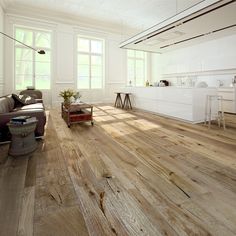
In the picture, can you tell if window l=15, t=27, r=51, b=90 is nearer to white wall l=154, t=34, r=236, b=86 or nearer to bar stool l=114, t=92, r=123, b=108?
bar stool l=114, t=92, r=123, b=108

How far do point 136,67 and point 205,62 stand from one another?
3557 mm

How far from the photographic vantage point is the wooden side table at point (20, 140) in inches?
97.9

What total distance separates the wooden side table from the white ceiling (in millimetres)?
5236

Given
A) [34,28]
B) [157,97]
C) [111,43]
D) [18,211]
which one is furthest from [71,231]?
[111,43]

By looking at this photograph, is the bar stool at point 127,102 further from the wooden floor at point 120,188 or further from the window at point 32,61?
the wooden floor at point 120,188

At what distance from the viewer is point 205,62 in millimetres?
7215

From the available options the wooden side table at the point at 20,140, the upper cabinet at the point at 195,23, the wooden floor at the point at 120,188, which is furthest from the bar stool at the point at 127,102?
the wooden side table at the point at 20,140

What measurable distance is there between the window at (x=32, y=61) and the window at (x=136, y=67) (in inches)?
156

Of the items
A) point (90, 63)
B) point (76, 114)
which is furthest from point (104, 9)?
point (76, 114)

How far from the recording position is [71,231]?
1180 mm

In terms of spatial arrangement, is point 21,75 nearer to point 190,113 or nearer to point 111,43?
point 111,43

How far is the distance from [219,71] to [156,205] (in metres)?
6.85

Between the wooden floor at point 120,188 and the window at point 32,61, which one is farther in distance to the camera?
the window at point 32,61

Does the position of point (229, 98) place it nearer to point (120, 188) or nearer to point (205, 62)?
point (205, 62)
